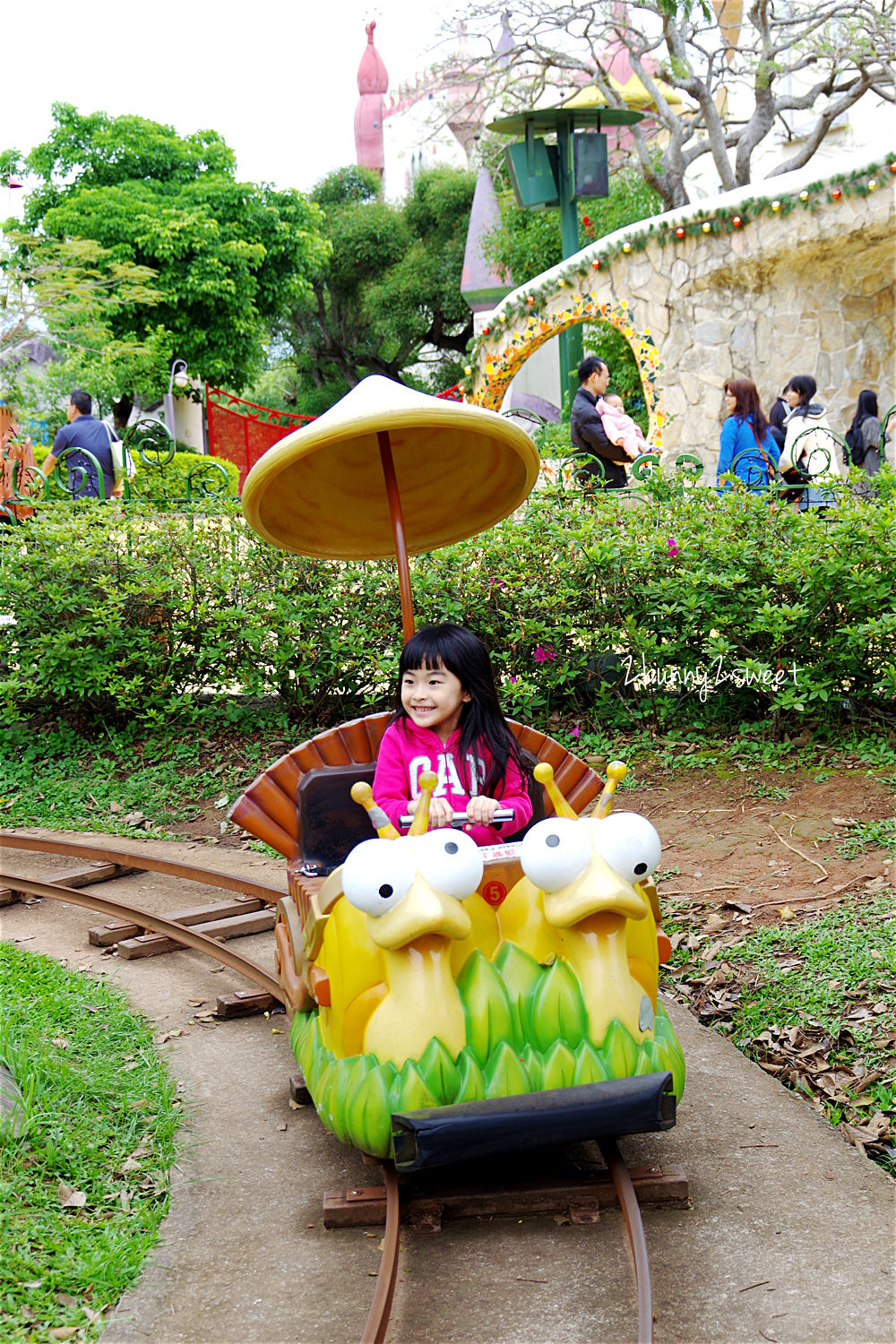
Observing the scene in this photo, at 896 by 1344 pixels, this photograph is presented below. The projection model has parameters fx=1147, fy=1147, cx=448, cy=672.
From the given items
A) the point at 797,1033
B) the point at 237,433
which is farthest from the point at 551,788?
the point at 237,433

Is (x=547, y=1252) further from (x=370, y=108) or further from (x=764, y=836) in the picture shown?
(x=370, y=108)

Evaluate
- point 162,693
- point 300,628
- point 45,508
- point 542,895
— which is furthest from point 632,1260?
point 45,508

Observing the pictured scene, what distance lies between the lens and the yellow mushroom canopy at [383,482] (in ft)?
10.3

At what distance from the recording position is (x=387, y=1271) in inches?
88.0

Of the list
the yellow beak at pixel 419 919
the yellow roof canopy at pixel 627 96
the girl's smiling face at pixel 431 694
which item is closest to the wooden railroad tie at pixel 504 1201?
the yellow beak at pixel 419 919

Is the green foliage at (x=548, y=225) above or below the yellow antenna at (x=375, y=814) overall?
above

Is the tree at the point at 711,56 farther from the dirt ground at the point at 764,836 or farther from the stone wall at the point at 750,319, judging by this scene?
the dirt ground at the point at 764,836

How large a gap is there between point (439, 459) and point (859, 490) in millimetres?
4035

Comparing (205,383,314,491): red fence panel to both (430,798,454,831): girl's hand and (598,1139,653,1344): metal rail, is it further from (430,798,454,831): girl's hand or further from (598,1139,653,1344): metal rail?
(598,1139,653,1344): metal rail

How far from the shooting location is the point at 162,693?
6926mm

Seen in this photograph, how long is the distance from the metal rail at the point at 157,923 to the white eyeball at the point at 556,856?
5.50 ft

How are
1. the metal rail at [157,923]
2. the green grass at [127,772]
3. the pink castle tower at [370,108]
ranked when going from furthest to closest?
the pink castle tower at [370,108] < the green grass at [127,772] < the metal rail at [157,923]

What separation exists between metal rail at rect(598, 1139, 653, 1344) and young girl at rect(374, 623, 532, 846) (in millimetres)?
853

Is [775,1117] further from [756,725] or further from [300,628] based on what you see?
[300,628]
